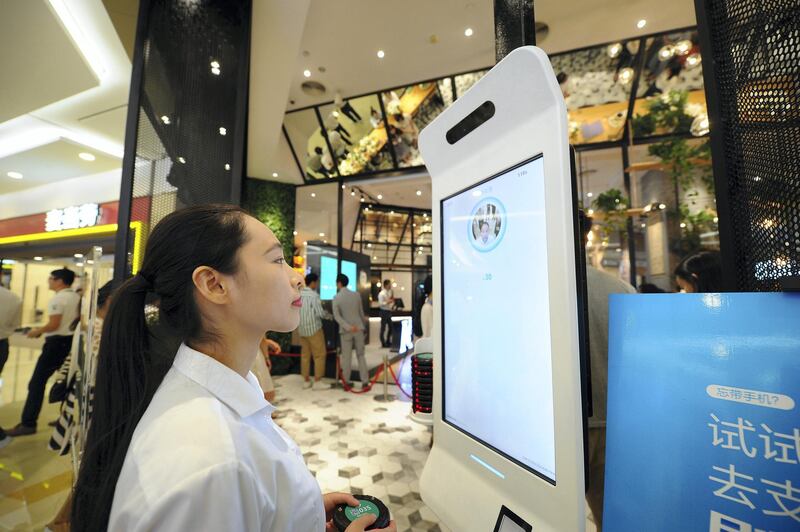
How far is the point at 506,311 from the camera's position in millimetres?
879

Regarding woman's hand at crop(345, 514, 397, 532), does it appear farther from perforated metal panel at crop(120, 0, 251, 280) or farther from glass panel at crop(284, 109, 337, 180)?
glass panel at crop(284, 109, 337, 180)

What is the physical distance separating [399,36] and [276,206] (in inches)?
162

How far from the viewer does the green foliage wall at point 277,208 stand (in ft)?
Answer: 22.2

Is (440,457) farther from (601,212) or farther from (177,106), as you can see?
(601,212)

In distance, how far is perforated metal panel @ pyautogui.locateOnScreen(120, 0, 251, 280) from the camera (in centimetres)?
204

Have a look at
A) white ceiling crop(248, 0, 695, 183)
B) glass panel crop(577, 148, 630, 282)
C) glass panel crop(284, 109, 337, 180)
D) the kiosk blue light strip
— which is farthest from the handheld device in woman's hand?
glass panel crop(284, 109, 337, 180)

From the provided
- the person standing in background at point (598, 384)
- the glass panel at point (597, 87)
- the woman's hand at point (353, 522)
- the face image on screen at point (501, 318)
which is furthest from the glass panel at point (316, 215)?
the woman's hand at point (353, 522)

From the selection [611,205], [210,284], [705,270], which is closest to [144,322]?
[210,284]

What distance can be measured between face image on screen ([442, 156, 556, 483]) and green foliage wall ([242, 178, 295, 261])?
6.10m

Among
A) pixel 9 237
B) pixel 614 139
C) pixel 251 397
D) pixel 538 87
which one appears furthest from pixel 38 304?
pixel 614 139

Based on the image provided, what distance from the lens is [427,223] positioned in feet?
37.2

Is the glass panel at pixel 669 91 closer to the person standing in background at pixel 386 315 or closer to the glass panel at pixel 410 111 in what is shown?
the glass panel at pixel 410 111

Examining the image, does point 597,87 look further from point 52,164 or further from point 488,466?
point 52,164

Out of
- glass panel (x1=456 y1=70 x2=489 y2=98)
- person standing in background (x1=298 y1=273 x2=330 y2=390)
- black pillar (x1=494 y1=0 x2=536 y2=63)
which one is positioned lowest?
person standing in background (x1=298 y1=273 x2=330 y2=390)
